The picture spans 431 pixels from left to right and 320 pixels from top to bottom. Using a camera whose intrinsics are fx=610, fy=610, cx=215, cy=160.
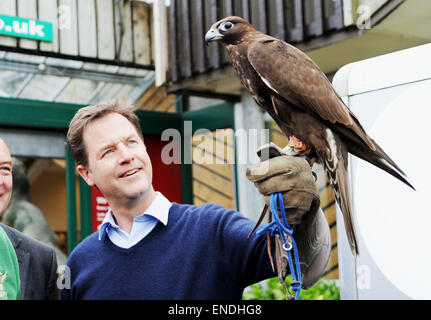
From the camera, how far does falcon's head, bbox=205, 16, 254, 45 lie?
1187 millimetres

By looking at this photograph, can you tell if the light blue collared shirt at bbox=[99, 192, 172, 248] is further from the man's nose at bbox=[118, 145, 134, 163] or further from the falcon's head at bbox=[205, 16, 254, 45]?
the falcon's head at bbox=[205, 16, 254, 45]

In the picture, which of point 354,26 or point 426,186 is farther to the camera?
point 354,26

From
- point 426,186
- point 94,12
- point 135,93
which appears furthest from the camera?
point 135,93

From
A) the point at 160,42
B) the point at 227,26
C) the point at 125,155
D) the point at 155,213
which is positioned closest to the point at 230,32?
the point at 227,26

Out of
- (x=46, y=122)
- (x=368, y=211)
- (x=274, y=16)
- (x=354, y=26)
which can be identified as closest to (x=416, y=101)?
(x=368, y=211)

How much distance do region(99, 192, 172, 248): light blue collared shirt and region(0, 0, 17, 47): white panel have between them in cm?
282

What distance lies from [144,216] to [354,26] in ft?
5.97

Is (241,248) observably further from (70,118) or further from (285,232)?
(70,118)

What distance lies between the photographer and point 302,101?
1089 mm

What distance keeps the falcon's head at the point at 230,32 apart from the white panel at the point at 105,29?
3297 mm

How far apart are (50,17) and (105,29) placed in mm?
431

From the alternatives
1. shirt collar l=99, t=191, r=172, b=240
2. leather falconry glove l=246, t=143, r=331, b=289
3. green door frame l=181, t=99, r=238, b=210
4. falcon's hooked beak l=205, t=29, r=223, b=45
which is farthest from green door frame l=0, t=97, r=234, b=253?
leather falconry glove l=246, t=143, r=331, b=289

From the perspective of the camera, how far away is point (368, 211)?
7.10 feet

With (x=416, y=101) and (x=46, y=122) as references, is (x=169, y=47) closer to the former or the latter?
(x=46, y=122)
